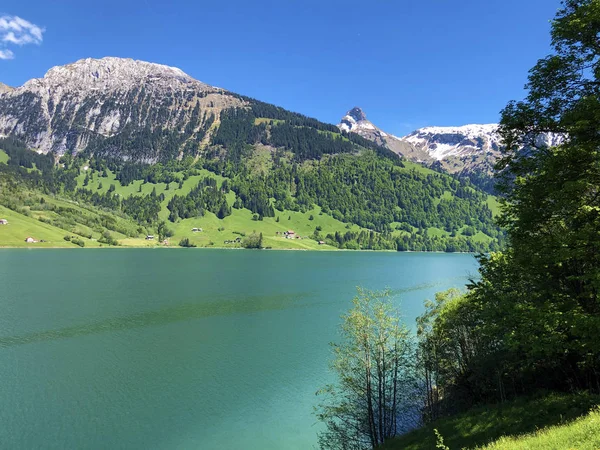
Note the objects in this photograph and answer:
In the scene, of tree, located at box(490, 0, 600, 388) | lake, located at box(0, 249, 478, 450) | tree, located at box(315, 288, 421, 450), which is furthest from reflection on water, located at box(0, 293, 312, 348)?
tree, located at box(490, 0, 600, 388)

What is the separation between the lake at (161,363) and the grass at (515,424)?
13.7 metres

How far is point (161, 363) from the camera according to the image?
48312 mm

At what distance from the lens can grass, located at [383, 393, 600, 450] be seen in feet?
46.5

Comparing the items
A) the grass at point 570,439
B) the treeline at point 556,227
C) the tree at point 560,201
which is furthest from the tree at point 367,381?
the grass at point 570,439

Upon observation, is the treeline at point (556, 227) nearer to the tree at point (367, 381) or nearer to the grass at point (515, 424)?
the grass at point (515, 424)

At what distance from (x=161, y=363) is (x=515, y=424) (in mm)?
42274

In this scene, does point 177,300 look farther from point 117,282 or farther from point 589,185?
point 589,185

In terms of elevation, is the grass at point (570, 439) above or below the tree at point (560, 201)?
below

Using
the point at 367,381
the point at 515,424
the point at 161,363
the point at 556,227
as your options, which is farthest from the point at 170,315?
the point at 556,227

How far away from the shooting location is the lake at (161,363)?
32.2 meters

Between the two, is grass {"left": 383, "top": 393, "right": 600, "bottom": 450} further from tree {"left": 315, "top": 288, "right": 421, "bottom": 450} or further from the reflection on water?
the reflection on water

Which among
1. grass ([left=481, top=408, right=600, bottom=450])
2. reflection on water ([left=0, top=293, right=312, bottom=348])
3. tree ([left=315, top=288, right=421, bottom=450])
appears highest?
grass ([left=481, top=408, right=600, bottom=450])

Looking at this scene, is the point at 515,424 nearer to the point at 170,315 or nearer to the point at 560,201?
the point at 560,201

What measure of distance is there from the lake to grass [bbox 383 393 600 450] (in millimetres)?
13677
